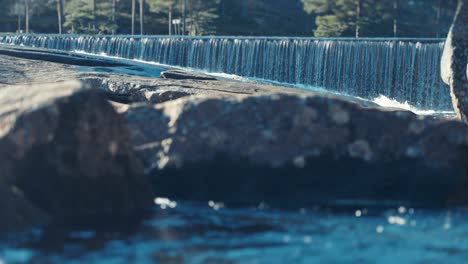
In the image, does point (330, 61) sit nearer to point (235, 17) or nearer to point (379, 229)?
point (379, 229)

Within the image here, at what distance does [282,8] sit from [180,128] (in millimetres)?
63476

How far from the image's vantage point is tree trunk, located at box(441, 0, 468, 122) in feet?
41.1

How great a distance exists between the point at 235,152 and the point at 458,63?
597cm

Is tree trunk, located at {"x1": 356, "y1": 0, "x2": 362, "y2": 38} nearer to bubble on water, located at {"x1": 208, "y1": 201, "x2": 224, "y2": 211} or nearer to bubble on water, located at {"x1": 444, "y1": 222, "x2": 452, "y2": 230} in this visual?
bubble on water, located at {"x1": 208, "y1": 201, "x2": 224, "y2": 211}

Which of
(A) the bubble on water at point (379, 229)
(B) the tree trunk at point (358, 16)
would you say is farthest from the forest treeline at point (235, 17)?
(A) the bubble on water at point (379, 229)

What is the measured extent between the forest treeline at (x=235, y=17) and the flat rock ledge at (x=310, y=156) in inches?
1793

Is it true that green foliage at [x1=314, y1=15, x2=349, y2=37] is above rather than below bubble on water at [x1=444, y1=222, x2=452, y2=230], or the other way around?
above

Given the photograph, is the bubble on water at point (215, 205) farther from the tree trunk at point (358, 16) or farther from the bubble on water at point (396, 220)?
the tree trunk at point (358, 16)

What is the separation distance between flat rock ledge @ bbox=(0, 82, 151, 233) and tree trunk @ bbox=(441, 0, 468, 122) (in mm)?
6681

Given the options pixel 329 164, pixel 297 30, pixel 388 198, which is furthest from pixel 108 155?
pixel 297 30

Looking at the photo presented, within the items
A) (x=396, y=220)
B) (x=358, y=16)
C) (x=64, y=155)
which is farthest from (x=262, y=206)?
(x=358, y=16)

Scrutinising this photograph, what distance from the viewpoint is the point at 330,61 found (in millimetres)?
33312

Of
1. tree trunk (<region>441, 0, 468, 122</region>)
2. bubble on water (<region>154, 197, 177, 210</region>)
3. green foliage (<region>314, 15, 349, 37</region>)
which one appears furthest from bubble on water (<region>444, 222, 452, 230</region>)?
green foliage (<region>314, 15, 349, 37</region>)

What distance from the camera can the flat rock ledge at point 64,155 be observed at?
696 cm
